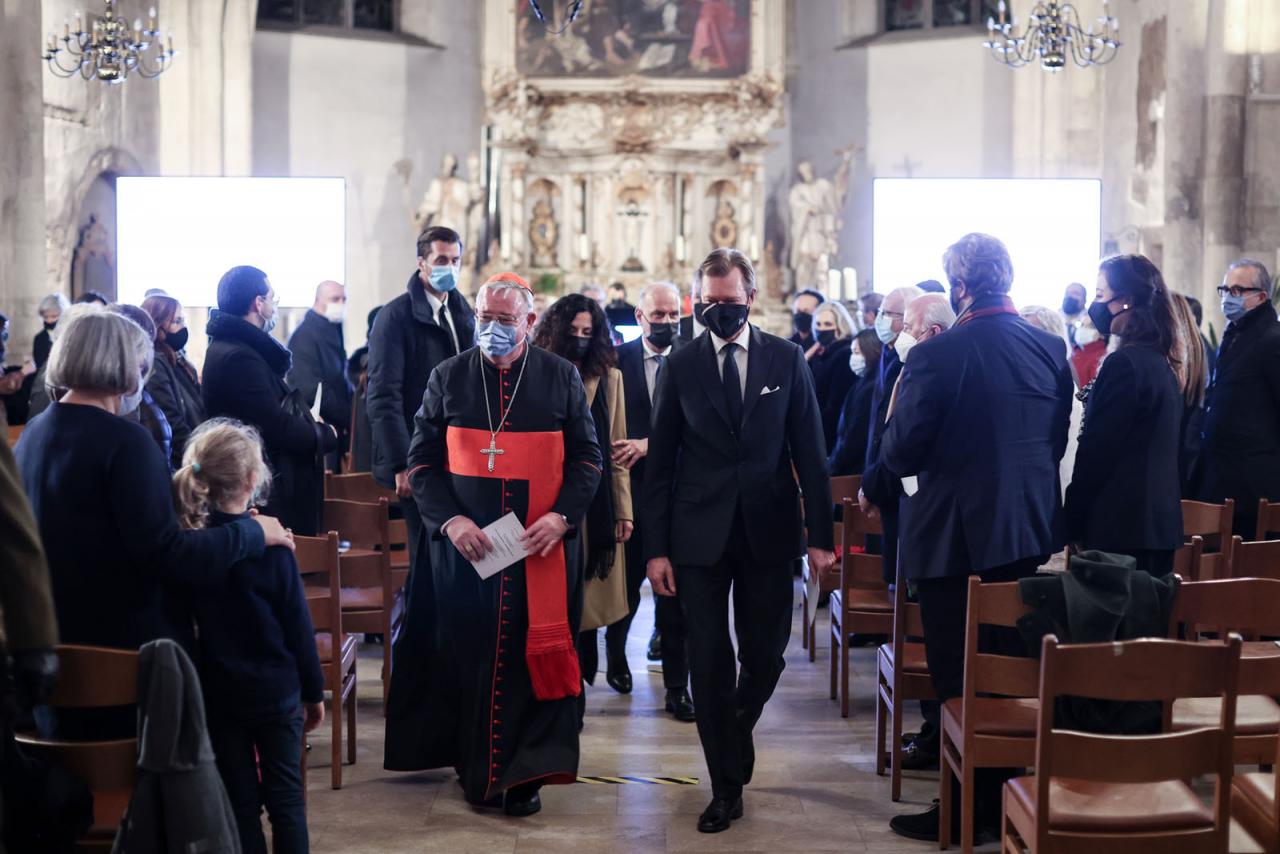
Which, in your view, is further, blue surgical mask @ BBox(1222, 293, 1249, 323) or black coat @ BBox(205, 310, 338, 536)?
blue surgical mask @ BBox(1222, 293, 1249, 323)

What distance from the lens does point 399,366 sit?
554 centimetres

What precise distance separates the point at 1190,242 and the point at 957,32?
7.80 metres

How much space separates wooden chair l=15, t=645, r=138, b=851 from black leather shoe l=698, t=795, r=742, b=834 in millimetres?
1933

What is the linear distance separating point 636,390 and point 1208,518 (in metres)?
2.17

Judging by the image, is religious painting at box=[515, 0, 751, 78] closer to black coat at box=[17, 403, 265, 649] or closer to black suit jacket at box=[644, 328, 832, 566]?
black suit jacket at box=[644, 328, 832, 566]

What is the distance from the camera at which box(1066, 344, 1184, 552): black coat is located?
15.2 ft

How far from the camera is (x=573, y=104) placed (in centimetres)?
1842

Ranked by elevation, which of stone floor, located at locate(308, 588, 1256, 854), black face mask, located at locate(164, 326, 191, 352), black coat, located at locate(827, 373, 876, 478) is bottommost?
stone floor, located at locate(308, 588, 1256, 854)

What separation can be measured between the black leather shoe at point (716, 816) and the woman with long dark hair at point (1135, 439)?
138 cm

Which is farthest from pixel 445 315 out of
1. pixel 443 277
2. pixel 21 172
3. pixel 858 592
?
pixel 21 172

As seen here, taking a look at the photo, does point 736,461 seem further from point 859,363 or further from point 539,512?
point 859,363

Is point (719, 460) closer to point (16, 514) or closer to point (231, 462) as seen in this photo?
point (231, 462)

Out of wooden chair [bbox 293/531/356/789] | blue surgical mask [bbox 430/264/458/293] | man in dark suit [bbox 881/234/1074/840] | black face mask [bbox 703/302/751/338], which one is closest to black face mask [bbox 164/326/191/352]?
blue surgical mask [bbox 430/264/458/293]

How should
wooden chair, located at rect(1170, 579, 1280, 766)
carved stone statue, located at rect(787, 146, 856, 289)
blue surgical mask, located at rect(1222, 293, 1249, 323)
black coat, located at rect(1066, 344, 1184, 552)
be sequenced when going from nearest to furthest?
wooden chair, located at rect(1170, 579, 1280, 766) < black coat, located at rect(1066, 344, 1184, 552) < blue surgical mask, located at rect(1222, 293, 1249, 323) < carved stone statue, located at rect(787, 146, 856, 289)
